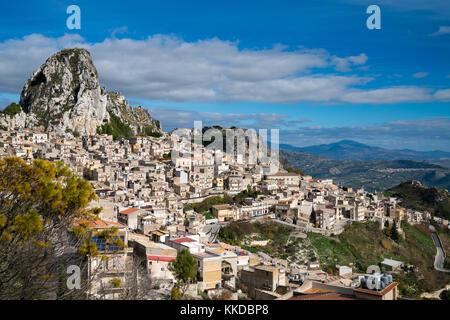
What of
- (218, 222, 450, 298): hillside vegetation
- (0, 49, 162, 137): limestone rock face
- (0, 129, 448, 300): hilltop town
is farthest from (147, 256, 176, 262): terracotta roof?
(0, 49, 162, 137): limestone rock face

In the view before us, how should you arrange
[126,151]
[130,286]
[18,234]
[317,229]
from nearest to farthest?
[18,234] → [130,286] → [317,229] → [126,151]

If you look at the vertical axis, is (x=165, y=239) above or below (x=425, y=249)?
above

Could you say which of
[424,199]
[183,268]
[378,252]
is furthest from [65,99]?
[183,268]

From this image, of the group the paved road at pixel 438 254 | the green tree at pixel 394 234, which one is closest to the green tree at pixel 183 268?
the green tree at pixel 394 234

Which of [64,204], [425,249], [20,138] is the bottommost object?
[425,249]

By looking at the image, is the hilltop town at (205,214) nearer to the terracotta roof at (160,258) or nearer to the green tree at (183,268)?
the terracotta roof at (160,258)

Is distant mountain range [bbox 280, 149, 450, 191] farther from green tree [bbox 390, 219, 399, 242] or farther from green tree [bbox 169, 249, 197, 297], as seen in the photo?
green tree [bbox 169, 249, 197, 297]
